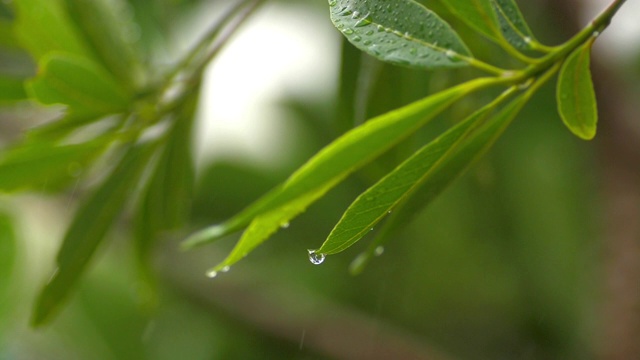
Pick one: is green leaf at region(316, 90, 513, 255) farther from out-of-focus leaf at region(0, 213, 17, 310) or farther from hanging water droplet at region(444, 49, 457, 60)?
out-of-focus leaf at region(0, 213, 17, 310)

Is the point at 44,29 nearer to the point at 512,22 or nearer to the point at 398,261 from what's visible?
the point at 512,22

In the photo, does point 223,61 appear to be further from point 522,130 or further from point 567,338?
point 567,338

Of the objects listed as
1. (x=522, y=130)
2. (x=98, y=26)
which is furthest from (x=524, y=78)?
(x=522, y=130)

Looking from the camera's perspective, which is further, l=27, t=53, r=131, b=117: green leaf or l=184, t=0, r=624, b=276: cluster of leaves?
l=27, t=53, r=131, b=117: green leaf

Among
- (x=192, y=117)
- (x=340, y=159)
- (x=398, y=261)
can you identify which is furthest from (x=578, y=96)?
(x=398, y=261)

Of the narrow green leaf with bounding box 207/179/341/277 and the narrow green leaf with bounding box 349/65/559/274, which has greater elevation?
the narrow green leaf with bounding box 207/179/341/277

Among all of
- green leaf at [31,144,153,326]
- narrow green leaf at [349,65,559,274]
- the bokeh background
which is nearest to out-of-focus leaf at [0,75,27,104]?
green leaf at [31,144,153,326]
